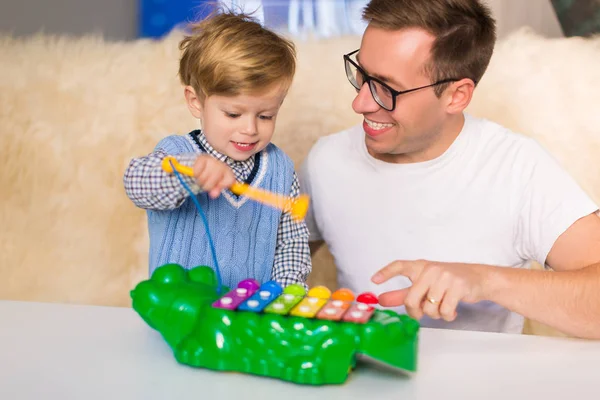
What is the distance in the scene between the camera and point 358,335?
80 centimetres

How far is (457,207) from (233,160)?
0.46 m

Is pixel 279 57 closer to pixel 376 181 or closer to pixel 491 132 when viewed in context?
pixel 376 181

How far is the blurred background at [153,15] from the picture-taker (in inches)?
70.9

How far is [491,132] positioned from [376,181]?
9.8 inches

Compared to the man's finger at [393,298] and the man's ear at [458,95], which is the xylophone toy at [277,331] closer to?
the man's finger at [393,298]

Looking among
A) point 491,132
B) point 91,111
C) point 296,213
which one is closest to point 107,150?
point 91,111

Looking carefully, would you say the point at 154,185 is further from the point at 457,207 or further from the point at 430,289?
the point at 457,207

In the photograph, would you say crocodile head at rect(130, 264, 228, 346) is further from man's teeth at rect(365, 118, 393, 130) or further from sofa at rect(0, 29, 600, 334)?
sofa at rect(0, 29, 600, 334)

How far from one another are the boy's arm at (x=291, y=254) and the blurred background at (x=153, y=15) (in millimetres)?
647

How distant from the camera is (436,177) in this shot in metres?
1.39

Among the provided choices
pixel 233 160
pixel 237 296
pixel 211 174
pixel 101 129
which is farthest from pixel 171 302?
pixel 101 129

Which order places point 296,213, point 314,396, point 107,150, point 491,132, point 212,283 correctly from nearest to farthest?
Answer: 1. point 314,396
2. point 212,283
3. point 296,213
4. point 491,132
5. point 107,150

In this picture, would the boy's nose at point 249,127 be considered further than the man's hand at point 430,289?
Yes

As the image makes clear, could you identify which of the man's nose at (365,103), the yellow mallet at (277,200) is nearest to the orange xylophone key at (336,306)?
the yellow mallet at (277,200)
